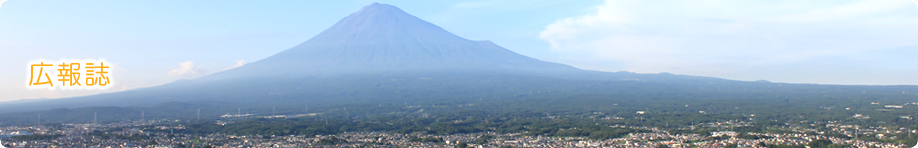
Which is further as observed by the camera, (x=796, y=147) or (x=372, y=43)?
(x=372, y=43)

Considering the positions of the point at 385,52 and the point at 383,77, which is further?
the point at 385,52

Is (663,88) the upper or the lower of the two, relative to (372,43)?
lower

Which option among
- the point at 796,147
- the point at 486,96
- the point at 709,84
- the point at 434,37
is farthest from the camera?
the point at 434,37

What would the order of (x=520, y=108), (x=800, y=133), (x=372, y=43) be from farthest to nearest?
(x=372, y=43), (x=520, y=108), (x=800, y=133)

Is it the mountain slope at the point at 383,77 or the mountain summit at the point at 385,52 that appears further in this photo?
the mountain summit at the point at 385,52

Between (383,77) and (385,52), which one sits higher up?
(385,52)

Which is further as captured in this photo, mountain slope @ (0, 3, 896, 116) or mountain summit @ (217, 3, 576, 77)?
mountain summit @ (217, 3, 576, 77)

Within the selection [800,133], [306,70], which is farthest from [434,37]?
[800,133]

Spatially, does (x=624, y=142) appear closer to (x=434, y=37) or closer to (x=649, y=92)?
(x=649, y=92)
